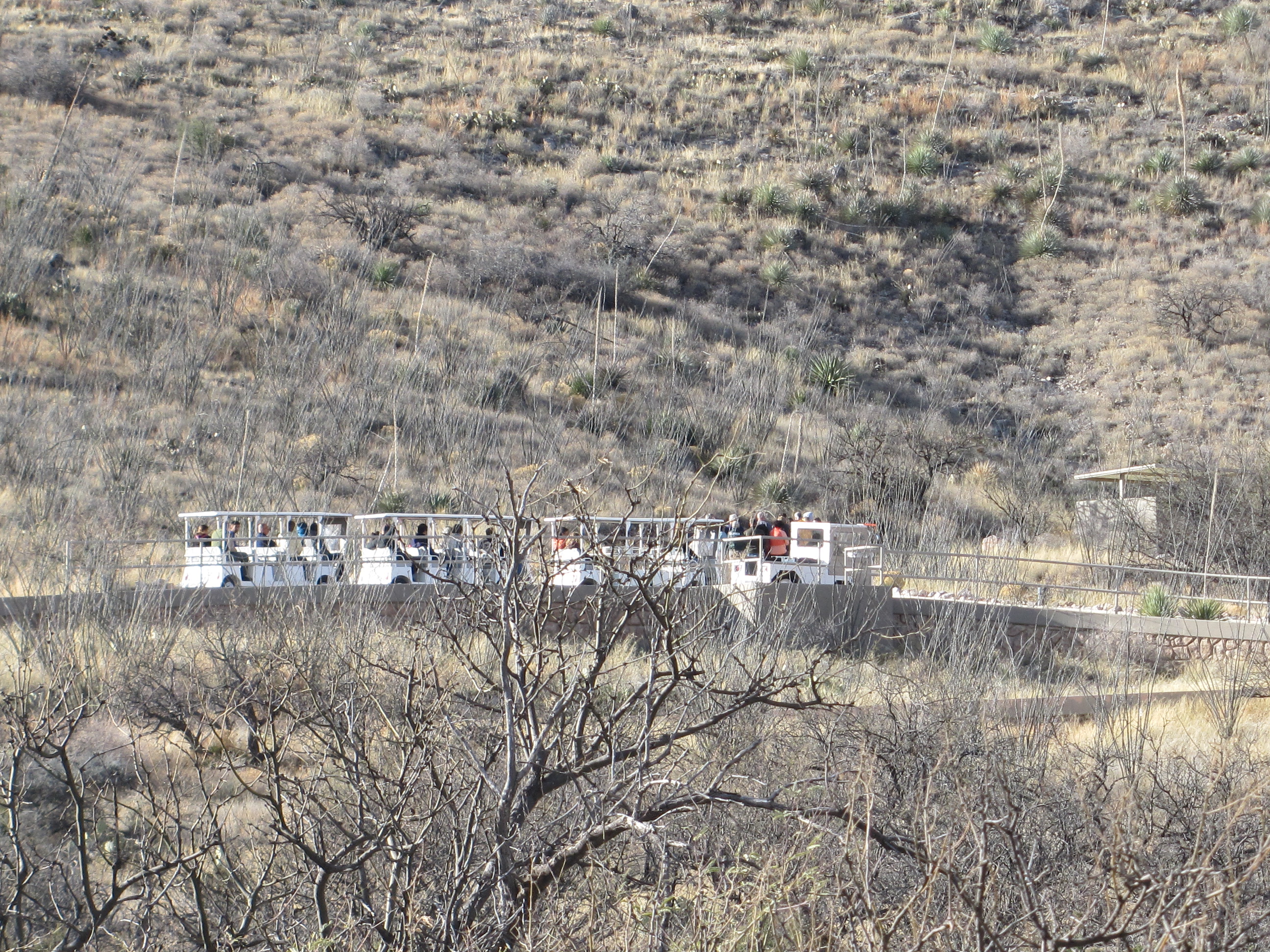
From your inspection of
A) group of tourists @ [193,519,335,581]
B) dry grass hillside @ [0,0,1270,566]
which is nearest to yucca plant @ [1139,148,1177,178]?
dry grass hillside @ [0,0,1270,566]

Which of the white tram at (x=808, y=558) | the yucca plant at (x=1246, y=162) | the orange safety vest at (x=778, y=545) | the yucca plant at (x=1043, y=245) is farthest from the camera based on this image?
the yucca plant at (x=1246, y=162)

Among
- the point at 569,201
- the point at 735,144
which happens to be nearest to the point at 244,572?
the point at 569,201

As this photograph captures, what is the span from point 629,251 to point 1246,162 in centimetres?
2416

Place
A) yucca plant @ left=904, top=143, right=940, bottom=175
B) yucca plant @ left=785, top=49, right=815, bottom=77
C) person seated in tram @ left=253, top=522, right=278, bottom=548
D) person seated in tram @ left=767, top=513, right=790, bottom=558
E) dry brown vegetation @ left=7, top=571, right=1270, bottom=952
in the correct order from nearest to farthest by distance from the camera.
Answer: dry brown vegetation @ left=7, top=571, right=1270, bottom=952, person seated in tram @ left=253, top=522, right=278, bottom=548, person seated in tram @ left=767, top=513, right=790, bottom=558, yucca plant @ left=904, top=143, right=940, bottom=175, yucca plant @ left=785, top=49, right=815, bottom=77

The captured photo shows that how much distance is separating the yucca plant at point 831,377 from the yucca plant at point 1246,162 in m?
20.4

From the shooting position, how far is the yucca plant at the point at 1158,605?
17.6m

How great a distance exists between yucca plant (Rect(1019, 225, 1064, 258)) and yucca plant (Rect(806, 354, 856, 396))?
11.0 meters

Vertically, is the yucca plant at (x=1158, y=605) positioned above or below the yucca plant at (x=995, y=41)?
below

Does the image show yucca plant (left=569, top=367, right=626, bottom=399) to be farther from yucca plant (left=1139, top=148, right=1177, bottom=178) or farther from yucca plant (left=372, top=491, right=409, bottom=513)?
yucca plant (left=1139, top=148, right=1177, bottom=178)

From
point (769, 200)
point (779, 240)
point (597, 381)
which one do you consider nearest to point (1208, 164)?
point (769, 200)

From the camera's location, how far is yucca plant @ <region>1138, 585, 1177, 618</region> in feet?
57.7

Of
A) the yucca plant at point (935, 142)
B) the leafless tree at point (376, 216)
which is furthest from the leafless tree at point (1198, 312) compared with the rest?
the leafless tree at point (376, 216)

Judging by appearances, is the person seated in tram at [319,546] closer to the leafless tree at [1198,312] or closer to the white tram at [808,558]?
the white tram at [808,558]

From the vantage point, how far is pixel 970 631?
14211 millimetres
